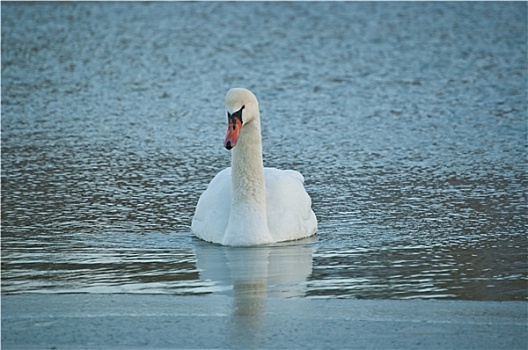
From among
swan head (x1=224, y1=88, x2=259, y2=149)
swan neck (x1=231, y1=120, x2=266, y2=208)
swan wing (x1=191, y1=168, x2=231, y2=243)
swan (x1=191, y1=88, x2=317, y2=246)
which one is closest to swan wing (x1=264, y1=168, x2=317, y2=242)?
swan (x1=191, y1=88, x2=317, y2=246)

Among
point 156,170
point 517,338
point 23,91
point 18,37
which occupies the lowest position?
point 517,338

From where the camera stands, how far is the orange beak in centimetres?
871

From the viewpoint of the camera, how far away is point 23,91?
16.9 meters

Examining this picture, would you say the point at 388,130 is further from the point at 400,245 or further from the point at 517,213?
the point at 400,245

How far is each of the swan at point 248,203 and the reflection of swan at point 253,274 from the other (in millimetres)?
97

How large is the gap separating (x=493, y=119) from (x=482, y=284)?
6940mm

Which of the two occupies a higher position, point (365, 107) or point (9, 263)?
point (365, 107)

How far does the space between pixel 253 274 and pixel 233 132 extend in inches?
55.6

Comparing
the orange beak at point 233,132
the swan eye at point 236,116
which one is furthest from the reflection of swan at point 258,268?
the swan eye at point 236,116

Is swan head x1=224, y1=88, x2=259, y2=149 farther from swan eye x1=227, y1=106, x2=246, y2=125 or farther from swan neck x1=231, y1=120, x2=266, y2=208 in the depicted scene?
swan neck x1=231, y1=120, x2=266, y2=208

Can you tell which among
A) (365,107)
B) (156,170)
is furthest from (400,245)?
(365,107)

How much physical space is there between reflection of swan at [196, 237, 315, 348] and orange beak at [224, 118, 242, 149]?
79 centimetres

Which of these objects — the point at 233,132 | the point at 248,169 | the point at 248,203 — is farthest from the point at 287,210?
the point at 233,132

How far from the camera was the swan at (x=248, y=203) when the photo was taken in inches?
351
